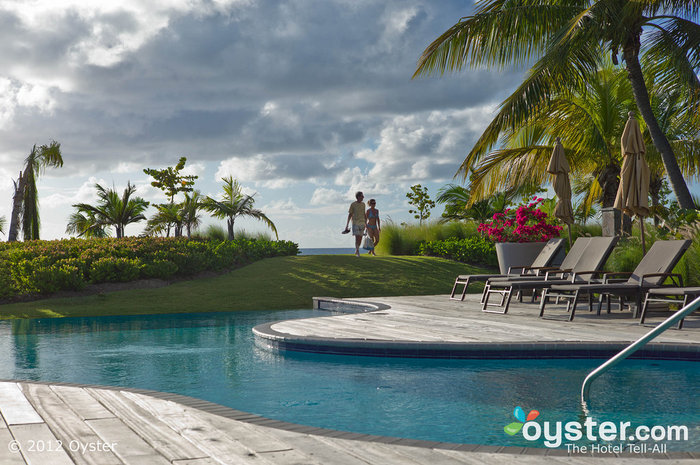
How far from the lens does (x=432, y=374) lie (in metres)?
5.77

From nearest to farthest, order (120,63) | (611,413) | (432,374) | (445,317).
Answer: (611,413)
(432,374)
(445,317)
(120,63)

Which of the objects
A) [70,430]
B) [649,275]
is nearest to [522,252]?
[649,275]

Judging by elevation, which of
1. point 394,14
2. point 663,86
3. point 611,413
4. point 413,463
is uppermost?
point 394,14

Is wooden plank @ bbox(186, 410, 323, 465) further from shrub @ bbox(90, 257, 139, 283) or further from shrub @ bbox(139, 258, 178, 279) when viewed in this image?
shrub @ bbox(139, 258, 178, 279)

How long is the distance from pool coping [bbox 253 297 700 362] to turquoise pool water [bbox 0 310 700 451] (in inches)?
3.2

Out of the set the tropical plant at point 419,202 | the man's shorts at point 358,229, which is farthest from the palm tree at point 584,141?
the tropical plant at point 419,202

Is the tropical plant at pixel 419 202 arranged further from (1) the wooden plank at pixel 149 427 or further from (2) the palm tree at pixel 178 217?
(1) the wooden plank at pixel 149 427

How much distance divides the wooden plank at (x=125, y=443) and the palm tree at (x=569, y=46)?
10.5 meters

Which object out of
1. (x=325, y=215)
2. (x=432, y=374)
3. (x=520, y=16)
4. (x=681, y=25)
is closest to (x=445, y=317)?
(x=432, y=374)

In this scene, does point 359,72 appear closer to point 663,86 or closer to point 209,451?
point 663,86

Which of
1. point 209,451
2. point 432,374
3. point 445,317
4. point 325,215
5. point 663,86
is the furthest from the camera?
point 325,215

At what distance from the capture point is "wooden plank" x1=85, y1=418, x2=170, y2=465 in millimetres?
2645

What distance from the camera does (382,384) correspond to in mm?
5418

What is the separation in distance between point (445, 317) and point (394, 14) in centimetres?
758
